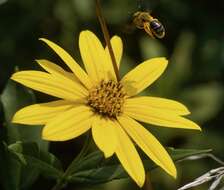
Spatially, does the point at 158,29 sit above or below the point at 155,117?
above

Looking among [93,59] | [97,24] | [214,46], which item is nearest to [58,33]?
[97,24]

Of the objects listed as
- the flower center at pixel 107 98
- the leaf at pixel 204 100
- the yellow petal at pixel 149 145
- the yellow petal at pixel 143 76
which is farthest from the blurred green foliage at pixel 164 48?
the yellow petal at pixel 149 145

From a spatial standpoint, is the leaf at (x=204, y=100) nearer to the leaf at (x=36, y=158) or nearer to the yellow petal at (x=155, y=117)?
the yellow petal at (x=155, y=117)

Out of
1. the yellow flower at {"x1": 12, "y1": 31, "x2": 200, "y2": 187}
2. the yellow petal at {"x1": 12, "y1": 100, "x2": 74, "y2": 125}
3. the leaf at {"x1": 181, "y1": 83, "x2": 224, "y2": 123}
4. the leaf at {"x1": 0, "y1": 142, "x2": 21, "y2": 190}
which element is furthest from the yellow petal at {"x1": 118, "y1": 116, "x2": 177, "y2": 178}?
the leaf at {"x1": 181, "y1": 83, "x2": 224, "y2": 123}

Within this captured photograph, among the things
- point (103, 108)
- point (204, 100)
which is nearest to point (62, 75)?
point (103, 108)

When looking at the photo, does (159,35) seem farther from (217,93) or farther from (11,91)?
(217,93)

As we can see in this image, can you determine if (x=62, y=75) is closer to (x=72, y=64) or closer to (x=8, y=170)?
(x=72, y=64)
